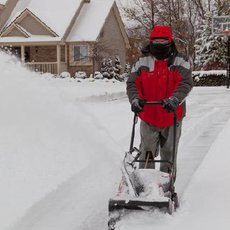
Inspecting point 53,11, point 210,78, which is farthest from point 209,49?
point 53,11

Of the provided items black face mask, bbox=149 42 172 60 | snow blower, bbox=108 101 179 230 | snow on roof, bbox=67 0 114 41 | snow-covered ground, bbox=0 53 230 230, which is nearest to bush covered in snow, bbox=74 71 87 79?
snow on roof, bbox=67 0 114 41

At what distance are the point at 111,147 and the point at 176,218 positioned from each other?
3029 mm

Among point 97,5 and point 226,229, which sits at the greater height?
point 97,5

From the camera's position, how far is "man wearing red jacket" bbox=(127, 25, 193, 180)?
4344 millimetres

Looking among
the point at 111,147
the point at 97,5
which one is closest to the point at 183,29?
the point at 97,5

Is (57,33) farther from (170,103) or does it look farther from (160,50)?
(170,103)

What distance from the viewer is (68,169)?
5.73 m

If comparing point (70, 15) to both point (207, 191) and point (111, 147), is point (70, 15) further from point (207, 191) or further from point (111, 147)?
point (207, 191)

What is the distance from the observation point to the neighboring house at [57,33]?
105 ft

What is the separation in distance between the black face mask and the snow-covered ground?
1.39 meters

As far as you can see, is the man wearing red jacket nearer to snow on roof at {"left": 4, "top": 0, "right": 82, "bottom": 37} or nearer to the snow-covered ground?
the snow-covered ground

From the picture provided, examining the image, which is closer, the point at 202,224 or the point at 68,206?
the point at 202,224

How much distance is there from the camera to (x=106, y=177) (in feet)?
19.9

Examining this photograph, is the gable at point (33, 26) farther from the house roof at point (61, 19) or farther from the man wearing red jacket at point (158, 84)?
the man wearing red jacket at point (158, 84)
